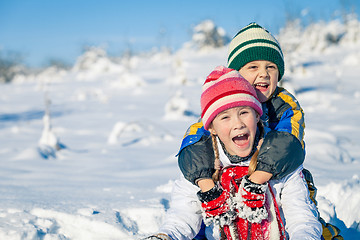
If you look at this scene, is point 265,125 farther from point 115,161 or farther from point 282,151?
point 115,161

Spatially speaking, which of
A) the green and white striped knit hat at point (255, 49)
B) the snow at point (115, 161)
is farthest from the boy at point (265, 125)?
the snow at point (115, 161)

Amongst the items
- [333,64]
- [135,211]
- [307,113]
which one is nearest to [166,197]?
[135,211]

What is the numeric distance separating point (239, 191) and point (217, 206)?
0.12 metres

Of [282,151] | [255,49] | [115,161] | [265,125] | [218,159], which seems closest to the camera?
[282,151]

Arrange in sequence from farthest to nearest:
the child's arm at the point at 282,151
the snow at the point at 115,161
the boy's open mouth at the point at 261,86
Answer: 1. the snow at the point at 115,161
2. the boy's open mouth at the point at 261,86
3. the child's arm at the point at 282,151

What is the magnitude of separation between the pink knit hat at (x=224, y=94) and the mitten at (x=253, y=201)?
326 millimetres

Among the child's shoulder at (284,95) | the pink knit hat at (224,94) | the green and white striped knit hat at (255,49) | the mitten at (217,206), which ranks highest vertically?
the green and white striped knit hat at (255,49)

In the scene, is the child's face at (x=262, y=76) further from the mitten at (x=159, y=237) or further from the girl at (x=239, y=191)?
the mitten at (x=159, y=237)

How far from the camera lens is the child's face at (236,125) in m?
1.46

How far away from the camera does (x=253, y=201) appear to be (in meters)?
1.44

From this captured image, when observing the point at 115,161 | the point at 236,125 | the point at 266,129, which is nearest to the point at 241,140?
the point at 236,125

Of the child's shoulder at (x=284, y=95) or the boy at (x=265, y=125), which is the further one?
the child's shoulder at (x=284, y=95)

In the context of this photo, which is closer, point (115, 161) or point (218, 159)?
point (218, 159)

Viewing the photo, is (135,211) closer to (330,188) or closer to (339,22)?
(330,188)
